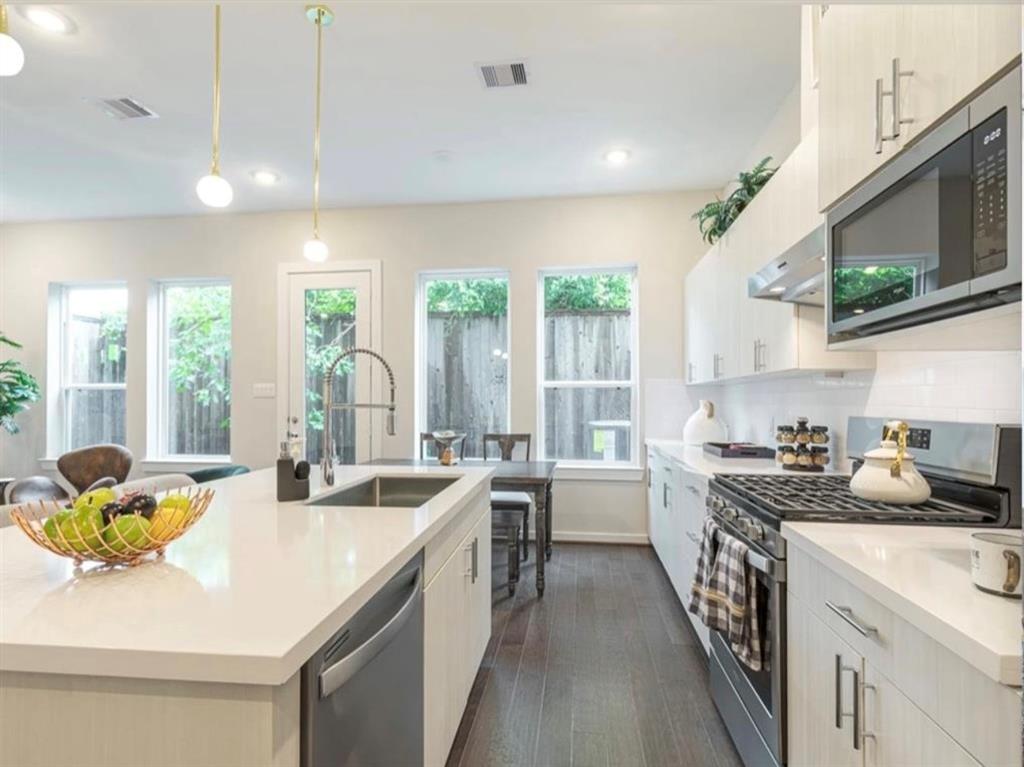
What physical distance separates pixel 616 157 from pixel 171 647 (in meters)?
3.73

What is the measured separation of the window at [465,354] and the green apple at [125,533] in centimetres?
366

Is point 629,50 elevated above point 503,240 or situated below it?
above

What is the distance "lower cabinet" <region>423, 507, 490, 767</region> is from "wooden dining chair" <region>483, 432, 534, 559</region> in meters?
1.24

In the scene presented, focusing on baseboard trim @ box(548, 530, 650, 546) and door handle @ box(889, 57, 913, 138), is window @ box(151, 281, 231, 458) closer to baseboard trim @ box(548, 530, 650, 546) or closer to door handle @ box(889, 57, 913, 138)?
baseboard trim @ box(548, 530, 650, 546)

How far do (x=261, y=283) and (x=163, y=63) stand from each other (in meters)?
2.33

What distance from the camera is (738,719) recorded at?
5.73ft

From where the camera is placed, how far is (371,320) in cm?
470

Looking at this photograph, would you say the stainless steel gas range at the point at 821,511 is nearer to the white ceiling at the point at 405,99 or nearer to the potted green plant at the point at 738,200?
the potted green plant at the point at 738,200

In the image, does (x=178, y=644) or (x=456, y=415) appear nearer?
(x=178, y=644)

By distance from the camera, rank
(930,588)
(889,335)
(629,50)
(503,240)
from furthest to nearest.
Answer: (503,240), (629,50), (889,335), (930,588)

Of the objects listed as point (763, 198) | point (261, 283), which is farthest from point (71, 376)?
point (763, 198)

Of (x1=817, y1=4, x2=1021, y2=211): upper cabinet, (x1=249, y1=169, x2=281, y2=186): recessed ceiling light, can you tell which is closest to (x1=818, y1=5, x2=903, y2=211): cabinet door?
(x1=817, y1=4, x2=1021, y2=211): upper cabinet

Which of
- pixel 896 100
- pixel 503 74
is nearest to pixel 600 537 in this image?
pixel 503 74

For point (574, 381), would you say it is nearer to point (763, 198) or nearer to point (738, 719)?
point (763, 198)
